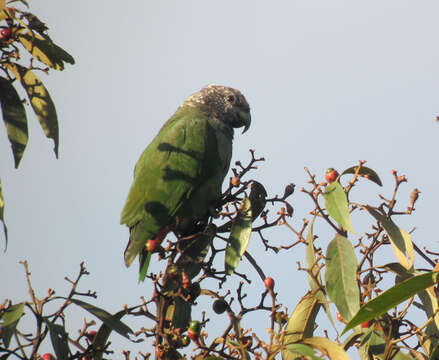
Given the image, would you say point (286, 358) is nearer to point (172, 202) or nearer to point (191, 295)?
point (191, 295)

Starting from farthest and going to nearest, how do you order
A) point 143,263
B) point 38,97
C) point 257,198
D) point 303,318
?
point 143,263
point 257,198
point 38,97
point 303,318

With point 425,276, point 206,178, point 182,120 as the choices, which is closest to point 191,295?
point 425,276

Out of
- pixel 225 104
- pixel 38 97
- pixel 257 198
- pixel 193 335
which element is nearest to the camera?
pixel 193 335

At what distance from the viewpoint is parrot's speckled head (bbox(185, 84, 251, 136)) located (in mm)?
4680

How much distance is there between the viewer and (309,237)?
107 inches

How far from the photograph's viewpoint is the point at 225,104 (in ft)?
15.6

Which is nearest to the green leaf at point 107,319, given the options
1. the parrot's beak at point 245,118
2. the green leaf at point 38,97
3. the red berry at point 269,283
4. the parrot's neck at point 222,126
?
the red berry at point 269,283

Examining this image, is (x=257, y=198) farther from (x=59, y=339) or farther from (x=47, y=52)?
(x=47, y=52)

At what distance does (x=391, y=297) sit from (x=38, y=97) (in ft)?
6.21

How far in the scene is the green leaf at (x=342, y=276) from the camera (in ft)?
7.59

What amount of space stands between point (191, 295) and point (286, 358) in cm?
55

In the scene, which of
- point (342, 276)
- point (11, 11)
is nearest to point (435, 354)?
point (342, 276)

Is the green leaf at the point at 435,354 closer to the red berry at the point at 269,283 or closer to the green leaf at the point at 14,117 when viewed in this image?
the red berry at the point at 269,283

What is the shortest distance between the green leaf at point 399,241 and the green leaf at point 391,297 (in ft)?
1.43
